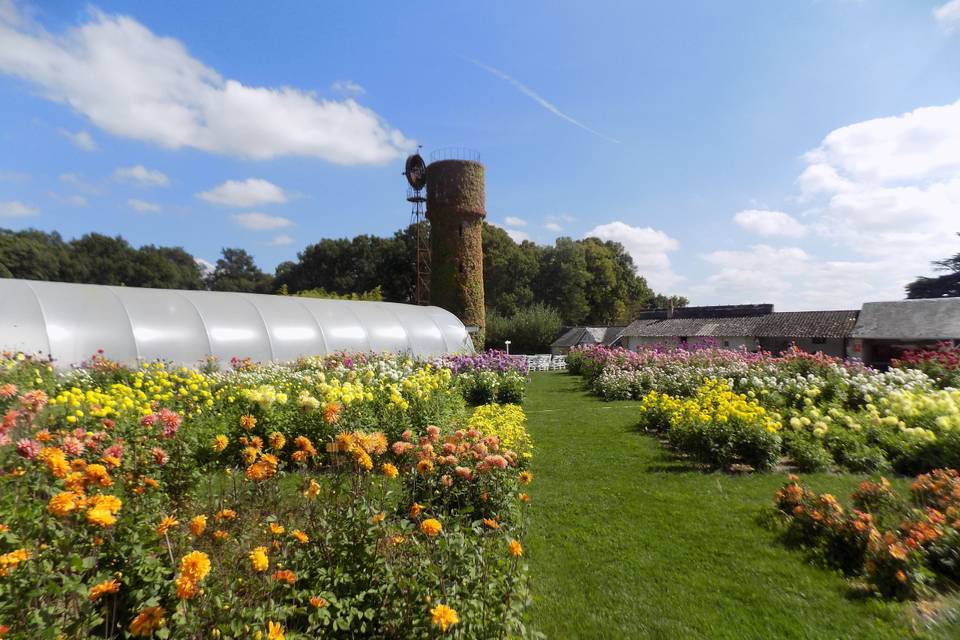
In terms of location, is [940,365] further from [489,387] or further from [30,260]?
[30,260]

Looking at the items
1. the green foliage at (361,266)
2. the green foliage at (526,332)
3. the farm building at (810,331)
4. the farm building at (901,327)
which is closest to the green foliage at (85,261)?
the green foliage at (361,266)

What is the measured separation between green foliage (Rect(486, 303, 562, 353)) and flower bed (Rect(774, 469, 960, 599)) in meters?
31.6

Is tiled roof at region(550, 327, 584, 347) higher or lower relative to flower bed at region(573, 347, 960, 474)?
higher

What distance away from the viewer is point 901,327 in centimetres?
2328

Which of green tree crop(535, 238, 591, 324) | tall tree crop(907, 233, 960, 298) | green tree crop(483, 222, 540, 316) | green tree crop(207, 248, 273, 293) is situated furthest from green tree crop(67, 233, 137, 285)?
tall tree crop(907, 233, 960, 298)

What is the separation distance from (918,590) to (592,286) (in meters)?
45.5

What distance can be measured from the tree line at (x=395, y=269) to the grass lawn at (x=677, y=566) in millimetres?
36100

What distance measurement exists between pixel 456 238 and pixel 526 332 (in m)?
10.3

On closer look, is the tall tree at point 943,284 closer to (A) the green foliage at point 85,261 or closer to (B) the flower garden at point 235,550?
(B) the flower garden at point 235,550

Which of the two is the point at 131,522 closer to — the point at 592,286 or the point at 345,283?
the point at 345,283

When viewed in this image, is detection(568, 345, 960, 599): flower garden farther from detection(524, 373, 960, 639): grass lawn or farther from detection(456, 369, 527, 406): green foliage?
detection(456, 369, 527, 406): green foliage

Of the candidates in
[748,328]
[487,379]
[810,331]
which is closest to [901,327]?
[810,331]

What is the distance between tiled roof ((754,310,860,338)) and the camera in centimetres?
2794

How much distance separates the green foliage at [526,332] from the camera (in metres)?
36.3
